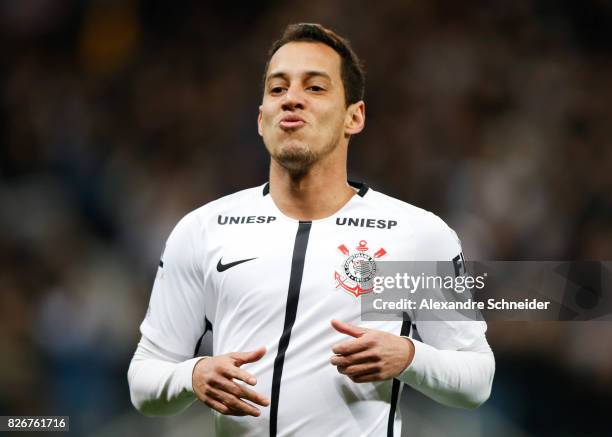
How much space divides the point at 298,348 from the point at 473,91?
3629mm

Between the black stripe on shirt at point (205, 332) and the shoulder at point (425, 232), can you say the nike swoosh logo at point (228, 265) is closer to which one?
the black stripe on shirt at point (205, 332)

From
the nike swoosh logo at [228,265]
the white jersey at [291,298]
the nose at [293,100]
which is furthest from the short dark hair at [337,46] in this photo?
the nike swoosh logo at [228,265]

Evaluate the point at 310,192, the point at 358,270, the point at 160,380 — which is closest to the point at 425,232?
the point at 358,270

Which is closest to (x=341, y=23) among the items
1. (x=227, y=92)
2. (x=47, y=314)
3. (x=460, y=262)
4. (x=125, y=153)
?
(x=227, y=92)

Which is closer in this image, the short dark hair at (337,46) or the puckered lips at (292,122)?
the puckered lips at (292,122)

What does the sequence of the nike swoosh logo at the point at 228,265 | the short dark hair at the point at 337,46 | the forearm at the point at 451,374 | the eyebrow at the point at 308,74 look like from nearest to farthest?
the forearm at the point at 451,374 → the nike swoosh logo at the point at 228,265 → the eyebrow at the point at 308,74 → the short dark hair at the point at 337,46

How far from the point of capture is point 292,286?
3.08 metres

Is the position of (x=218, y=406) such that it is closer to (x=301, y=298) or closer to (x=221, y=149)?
(x=301, y=298)

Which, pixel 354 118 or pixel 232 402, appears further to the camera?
pixel 354 118

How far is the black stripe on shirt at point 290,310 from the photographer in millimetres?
2973

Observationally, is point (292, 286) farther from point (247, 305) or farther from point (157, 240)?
point (157, 240)

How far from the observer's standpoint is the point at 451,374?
9.89ft

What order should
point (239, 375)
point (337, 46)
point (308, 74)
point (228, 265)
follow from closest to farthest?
1. point (239, 375)
2. point (228, 265)
3. point (308, 74)
4. point (337, 46)

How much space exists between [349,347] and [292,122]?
953mm
